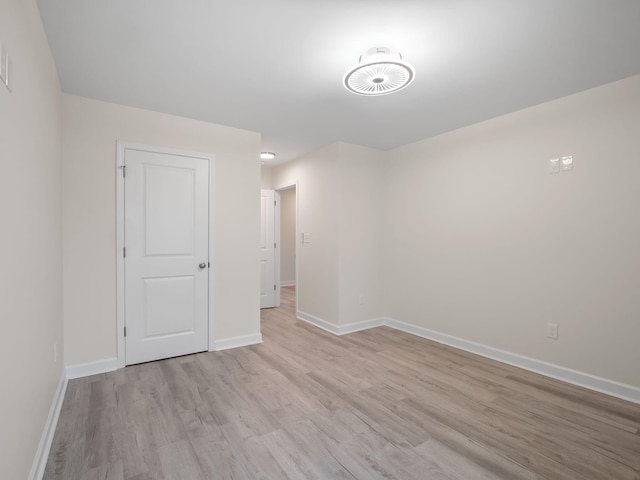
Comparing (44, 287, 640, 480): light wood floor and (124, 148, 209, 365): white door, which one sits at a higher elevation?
(124, 148, 209, 365): white door

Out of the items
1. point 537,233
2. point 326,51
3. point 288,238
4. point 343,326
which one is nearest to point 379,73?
point 326,51

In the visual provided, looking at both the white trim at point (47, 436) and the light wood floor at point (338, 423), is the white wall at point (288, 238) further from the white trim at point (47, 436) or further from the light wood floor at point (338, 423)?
the white trim at point (47, 436)

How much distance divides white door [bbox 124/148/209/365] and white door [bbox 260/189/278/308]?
2.15 m

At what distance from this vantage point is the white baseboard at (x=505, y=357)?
2559 millimetres

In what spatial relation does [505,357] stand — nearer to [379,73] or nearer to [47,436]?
[379,73]

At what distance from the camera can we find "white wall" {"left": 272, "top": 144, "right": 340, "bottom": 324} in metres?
4.28

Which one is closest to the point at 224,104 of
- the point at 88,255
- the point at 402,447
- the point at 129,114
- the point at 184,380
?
the point at 129,114

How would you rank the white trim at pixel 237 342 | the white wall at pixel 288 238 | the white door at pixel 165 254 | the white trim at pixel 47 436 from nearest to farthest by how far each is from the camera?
1. the white trim at pixel 47 436
2. the white door at pixel 165 254
3. the white trim at pixel 237 342
4. the white wall at pixel 288 238

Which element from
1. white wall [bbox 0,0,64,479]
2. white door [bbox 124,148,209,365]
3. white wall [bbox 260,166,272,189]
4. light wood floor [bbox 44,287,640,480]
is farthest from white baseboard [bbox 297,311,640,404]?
white wall [bbox 0,0,64,479]

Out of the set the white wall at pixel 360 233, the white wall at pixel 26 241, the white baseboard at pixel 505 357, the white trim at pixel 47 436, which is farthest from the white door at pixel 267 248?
the white wall at pixel 26 241

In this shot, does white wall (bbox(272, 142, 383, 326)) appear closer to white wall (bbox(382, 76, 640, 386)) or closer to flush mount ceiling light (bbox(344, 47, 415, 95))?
white wall (bbox(382, 76, 640, 386))

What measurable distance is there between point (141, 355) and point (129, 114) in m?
2.31

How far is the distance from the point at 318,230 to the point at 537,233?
259 centimetres

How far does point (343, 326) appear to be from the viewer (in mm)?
4191
